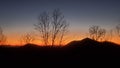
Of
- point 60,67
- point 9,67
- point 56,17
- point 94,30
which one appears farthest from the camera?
point 94,30

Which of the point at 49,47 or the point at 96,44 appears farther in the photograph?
the point at 96,44

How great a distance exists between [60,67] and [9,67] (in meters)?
8.80

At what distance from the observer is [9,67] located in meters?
36.5

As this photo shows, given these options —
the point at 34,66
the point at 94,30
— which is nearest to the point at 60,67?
the point at 34,66

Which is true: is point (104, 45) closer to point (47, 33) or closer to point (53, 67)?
point (47, 33)

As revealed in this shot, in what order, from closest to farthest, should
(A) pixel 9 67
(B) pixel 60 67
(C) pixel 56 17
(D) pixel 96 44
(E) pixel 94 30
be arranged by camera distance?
(A) pixel 9 67
(B) pixel 60 67
(C) pixel 56 17
(D) pixel 96 44
(E) pixel 94 30

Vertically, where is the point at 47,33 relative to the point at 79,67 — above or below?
above

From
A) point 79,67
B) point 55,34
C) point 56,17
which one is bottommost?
point 79,67

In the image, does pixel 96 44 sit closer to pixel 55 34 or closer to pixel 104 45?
pixel 104 45

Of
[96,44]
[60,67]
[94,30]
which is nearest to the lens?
[60,67]

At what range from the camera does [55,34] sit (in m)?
72.4

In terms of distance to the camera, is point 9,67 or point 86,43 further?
point 86,43

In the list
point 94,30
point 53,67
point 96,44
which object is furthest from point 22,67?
point 94,30

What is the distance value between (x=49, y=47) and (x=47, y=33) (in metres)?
4.65
